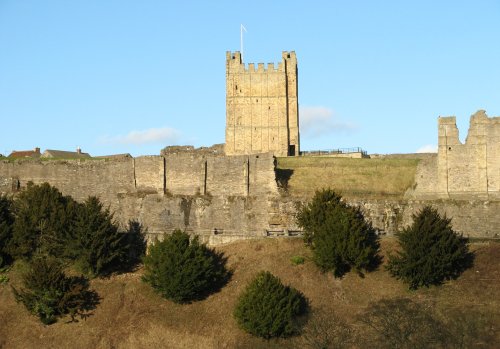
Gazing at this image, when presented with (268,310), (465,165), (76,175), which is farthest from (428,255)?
(76,175)

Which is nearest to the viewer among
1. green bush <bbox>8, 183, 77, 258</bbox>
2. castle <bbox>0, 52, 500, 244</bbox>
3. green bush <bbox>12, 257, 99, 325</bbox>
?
green bush <bbox>12, 257, 99, 325</bbox>

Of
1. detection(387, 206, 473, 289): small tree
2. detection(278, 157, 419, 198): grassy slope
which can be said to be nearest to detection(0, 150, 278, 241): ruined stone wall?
detection(278, 157, 419, 198): grassy slope

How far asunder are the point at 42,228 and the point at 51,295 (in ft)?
17.6

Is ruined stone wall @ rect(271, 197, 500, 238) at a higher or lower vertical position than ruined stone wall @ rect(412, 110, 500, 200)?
lower

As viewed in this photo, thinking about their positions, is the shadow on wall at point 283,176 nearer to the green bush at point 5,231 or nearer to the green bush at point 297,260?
the green bush at point 297,260

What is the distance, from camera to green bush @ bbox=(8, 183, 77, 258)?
50031 mm

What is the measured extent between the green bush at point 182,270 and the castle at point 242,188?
3.81 metres

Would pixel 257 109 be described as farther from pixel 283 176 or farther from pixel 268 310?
pixel 268 310

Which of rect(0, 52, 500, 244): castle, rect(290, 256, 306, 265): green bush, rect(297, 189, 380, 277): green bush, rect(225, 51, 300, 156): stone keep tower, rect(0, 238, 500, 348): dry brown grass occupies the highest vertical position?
rect(225, 51, 300, 156): stone keep tower

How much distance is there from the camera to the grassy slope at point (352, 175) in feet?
183

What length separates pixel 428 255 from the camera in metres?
44.2

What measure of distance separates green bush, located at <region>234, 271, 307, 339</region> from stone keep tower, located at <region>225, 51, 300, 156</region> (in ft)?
84.5

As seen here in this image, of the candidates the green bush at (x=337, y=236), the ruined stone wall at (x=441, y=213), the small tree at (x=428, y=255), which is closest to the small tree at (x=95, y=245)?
the ruined stone wall at (x=441, y=213)

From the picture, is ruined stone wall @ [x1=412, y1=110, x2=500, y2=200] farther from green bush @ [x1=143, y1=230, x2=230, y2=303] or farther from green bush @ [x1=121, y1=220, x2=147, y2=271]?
green bush @ [x1=121, y1=220, x2=147, y2=271]
